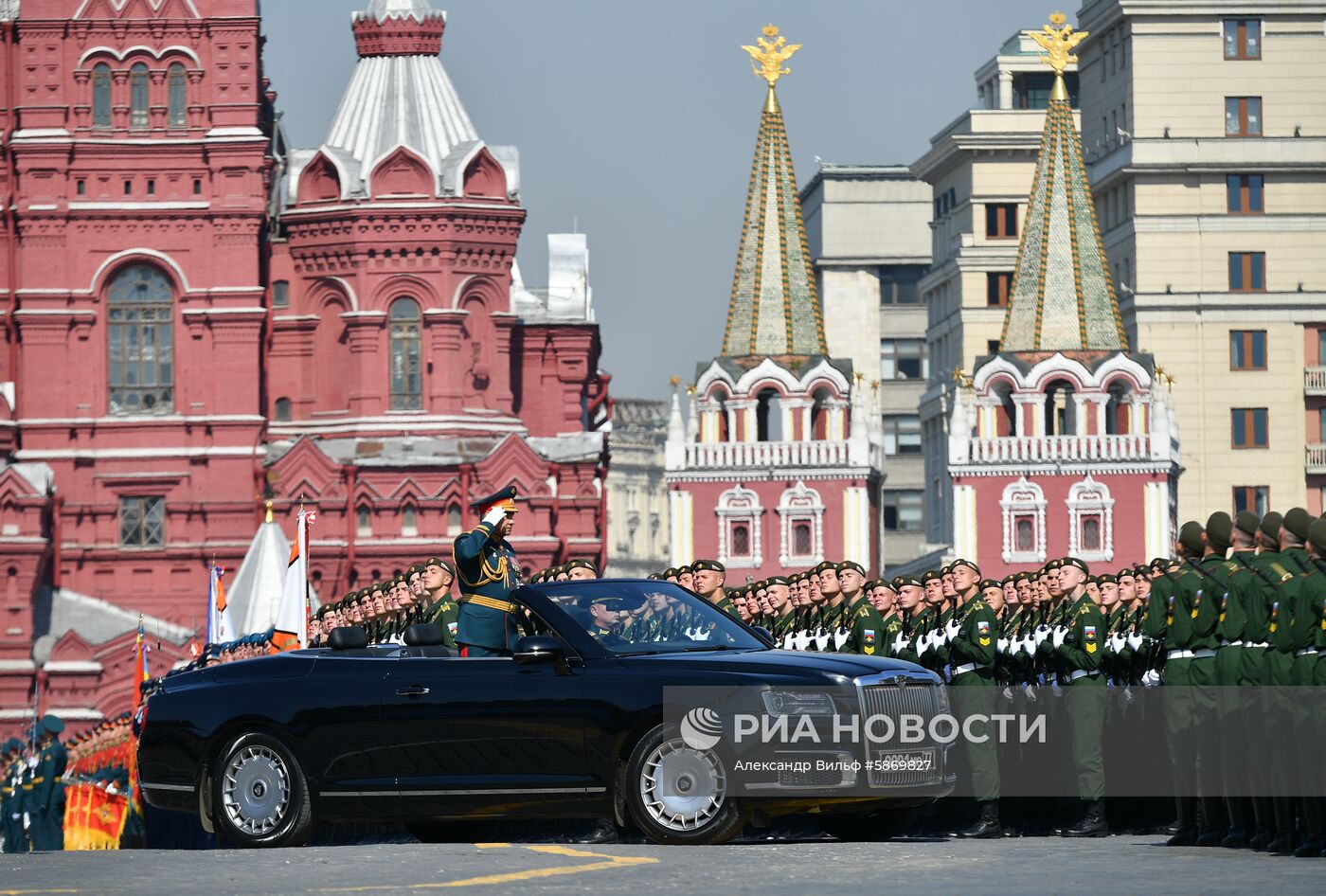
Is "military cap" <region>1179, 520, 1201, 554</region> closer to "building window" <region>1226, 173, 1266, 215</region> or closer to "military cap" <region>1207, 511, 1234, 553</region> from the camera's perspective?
"military cap" <region>1207, 511, 1234, 553</region>

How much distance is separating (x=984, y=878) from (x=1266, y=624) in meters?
2.88

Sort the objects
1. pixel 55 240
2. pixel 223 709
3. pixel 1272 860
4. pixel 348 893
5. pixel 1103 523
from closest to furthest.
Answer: pixel 348 893
pixel 1272 860
pixel 223 709
pixel 55 240
pixel 1103 523

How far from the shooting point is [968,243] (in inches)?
4045

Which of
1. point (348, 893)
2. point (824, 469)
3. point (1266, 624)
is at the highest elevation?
point (824, 469)

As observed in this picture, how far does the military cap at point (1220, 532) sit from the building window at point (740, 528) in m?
64.8

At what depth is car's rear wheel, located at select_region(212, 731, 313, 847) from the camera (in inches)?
655

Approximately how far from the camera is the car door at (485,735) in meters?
16.0

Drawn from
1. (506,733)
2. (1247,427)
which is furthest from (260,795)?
(1247,427)

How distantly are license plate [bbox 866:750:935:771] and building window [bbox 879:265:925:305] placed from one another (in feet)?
385

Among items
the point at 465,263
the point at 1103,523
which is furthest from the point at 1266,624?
the point at 1103,523

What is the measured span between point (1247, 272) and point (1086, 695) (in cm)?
6794

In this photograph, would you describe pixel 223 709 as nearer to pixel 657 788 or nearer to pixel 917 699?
pixel 657 788

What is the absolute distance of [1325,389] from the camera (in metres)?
83.9

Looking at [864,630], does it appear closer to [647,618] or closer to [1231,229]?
[647,618]
